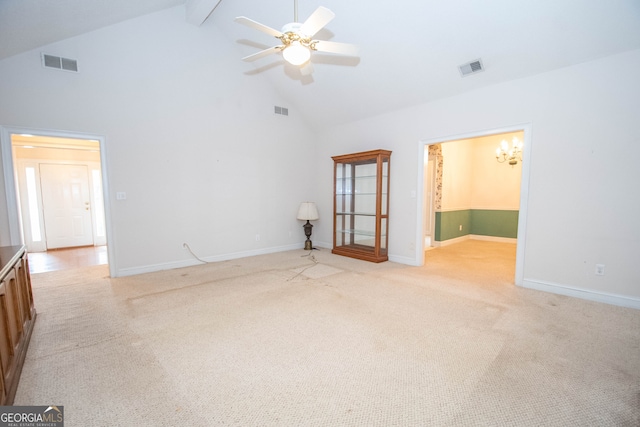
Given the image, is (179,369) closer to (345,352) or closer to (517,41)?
(345,352)

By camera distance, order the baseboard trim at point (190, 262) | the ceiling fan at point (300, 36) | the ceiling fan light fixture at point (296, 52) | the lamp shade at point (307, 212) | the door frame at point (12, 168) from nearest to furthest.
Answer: the ceiling fan at point (300, 36), the ceiling fan light fixture at point (296, 52), the door frame at point (12, 168), the baseboard trim at point (190, 262), the lamp shade at point (307, 212)

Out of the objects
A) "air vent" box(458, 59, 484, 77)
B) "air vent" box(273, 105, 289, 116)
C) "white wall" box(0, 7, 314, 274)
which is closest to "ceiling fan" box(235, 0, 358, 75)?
"air vent" box(458, 59, 484, 77)

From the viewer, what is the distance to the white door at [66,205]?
20.1 feet

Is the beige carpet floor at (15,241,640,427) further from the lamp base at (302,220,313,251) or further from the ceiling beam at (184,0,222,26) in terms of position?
the ceiling beam at (184,0,222,26)

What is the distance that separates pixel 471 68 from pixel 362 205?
2.80m

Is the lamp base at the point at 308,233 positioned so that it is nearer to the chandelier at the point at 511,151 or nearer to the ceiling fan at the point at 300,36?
the ceiling fan at the point at 300,36

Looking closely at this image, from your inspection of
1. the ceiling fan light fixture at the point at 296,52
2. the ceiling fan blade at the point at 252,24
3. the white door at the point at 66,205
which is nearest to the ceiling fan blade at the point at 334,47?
the ceiling fan light fixture at the point at 296,52

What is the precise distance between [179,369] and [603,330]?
3552mm

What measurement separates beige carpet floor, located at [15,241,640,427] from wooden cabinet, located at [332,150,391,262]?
1.57 meters

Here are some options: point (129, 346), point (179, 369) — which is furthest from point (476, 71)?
point (129, 346)

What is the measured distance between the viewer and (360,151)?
5.49 m

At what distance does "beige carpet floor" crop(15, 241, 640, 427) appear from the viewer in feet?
5.16

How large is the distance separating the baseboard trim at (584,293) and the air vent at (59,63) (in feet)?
21.5

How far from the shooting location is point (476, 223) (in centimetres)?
735
